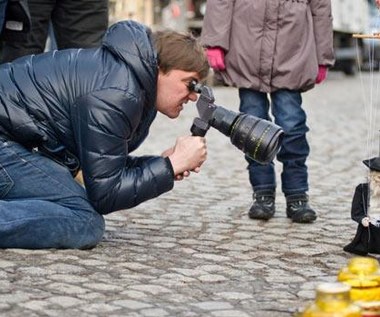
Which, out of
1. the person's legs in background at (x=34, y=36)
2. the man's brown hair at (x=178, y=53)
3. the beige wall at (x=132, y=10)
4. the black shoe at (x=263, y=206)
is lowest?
the beige wall at (x=132, y=10)

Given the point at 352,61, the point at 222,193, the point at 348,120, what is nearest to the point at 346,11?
the point at 352,61

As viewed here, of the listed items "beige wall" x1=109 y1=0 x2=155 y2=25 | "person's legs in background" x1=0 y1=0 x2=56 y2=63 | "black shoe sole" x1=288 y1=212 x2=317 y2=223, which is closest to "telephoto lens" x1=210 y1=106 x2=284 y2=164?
"black shoe sole" x1=288 y1=212 x2=317 y2=223

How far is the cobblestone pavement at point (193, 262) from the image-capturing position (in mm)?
4160

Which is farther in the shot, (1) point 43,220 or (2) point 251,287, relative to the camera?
(1) point 43,220

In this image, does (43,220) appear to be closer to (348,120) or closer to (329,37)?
(329,37)

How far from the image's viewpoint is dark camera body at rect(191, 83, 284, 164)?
5098 millimetres

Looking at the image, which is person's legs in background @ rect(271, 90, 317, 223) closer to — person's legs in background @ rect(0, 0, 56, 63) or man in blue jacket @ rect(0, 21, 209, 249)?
man in blue jacket @ rect(0, 21, 209, 249)

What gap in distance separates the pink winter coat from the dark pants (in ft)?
2.63

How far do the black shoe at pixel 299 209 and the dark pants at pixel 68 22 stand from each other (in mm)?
1418

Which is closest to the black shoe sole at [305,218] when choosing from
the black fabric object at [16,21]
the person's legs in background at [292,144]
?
the person's legs in background at [292,144]

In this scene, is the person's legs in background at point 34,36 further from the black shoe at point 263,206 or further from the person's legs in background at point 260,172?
the black shoe at point 263,206

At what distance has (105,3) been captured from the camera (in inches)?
269

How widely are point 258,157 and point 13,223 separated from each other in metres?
1.06

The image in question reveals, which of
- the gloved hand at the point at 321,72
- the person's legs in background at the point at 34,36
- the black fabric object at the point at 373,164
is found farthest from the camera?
the person's legs in background at the point at 34,36
